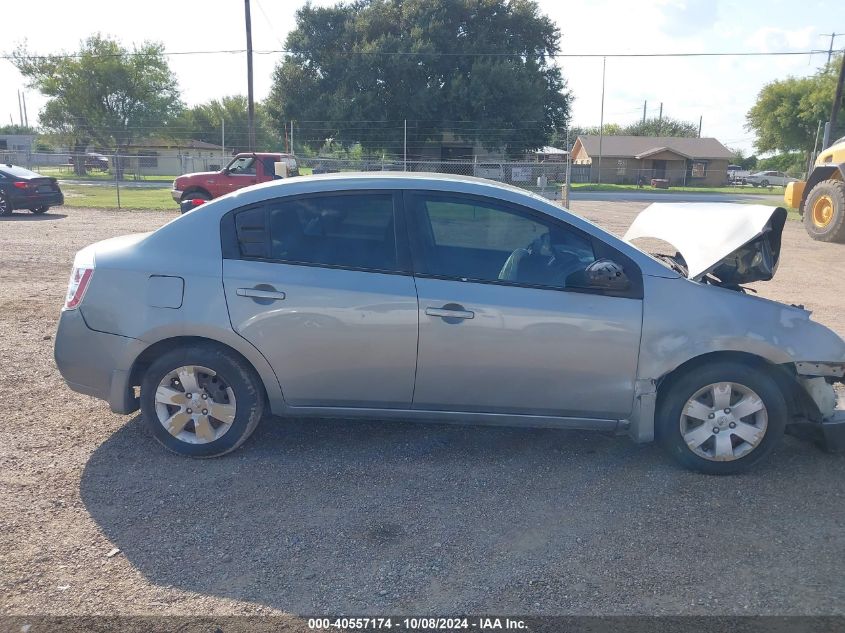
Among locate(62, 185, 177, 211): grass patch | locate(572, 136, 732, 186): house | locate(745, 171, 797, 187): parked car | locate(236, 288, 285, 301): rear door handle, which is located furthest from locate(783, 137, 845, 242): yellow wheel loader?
locate(745, 171, 797, 187): parked car

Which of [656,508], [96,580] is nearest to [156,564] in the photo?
[96,580]

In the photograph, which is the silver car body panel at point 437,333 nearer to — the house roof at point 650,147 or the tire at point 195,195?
the tire at point 195,195

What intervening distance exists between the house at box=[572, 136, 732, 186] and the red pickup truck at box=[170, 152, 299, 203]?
4475 centimetres

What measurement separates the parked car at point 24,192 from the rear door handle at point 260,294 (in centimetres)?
1769

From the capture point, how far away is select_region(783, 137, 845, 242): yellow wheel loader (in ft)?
50.3

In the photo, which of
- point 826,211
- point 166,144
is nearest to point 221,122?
point 166,144

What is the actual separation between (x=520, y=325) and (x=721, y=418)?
4.31ft

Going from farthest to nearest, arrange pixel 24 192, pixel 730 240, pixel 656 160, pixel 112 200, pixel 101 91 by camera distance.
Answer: pixel 656 160 → pixel 101 91 → pixel 112 200 → pixel 24 192 → pixel 730 240

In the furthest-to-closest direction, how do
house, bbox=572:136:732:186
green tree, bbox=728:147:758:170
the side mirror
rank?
green tree, bbox=728:147:758:170
house, bbox=572:136:732:186
the side mirror

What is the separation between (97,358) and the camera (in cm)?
428

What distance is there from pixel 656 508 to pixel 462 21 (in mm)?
42253

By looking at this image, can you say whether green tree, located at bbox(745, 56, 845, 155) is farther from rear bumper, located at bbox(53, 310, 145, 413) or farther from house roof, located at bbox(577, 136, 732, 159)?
rear bumper, located at bbox(53, 310, 145, 413)

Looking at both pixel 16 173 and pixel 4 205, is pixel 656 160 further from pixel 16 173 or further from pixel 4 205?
pixel 4 205

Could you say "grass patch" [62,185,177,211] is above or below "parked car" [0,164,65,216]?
below
